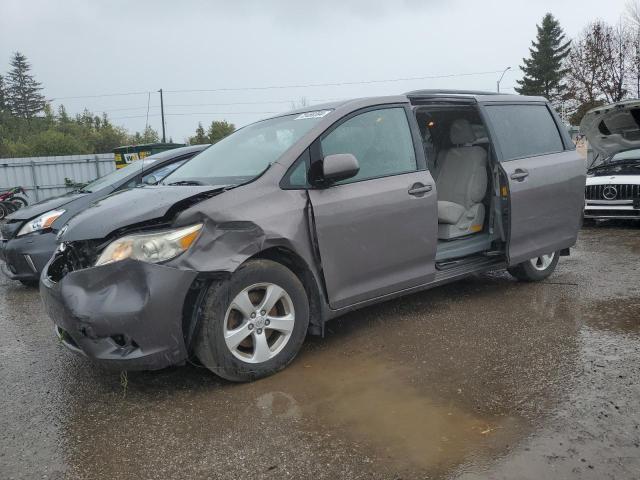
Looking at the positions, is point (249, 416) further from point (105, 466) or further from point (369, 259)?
point (369, 259)

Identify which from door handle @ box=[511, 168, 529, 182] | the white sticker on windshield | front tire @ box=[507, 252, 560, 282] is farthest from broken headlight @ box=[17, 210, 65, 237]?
front tire @ box=[507, 252, 560, 282]

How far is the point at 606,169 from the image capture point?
972 cm

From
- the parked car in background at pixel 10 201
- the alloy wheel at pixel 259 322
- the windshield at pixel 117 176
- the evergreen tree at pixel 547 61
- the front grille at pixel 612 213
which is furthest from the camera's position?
the evergreen tree at pixel 547 61

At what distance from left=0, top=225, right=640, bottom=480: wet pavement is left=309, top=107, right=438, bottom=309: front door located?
0.51 m

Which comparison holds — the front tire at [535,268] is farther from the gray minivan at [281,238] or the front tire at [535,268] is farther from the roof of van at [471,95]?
the roof of van at [471,95]

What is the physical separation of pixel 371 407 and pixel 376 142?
1.97 metres

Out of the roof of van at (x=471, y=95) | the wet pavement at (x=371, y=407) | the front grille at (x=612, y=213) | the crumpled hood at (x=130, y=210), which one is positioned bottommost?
the front grille at (x=612, y=213)

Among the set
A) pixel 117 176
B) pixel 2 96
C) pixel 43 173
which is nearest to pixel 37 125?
pixel 2 96

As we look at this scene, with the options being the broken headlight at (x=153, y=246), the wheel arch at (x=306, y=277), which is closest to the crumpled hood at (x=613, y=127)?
the wheel arch at (x=306, y=277)

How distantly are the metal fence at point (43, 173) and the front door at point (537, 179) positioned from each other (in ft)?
57.6

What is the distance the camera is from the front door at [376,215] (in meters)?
3.58

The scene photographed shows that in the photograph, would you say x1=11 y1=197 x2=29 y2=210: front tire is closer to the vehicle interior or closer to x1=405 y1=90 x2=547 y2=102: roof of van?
the vehicle interior

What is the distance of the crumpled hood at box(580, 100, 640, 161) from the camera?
906 cm

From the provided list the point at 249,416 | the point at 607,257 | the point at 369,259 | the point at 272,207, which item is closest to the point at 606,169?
the point at 607,257
